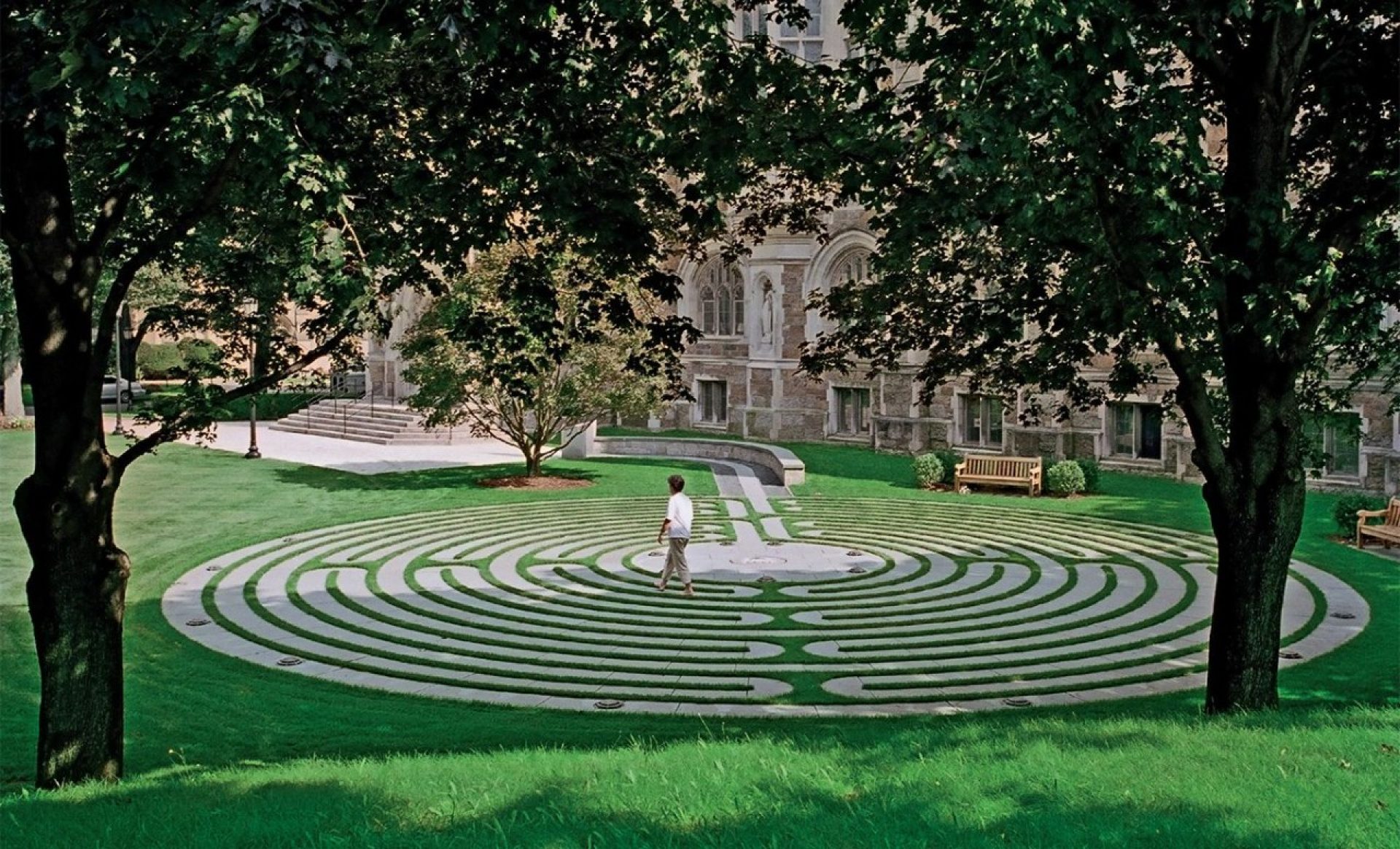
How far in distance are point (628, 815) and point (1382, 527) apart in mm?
20189

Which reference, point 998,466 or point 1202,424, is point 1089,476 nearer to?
point 998,466

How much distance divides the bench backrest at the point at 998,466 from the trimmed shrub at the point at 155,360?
43.4 m

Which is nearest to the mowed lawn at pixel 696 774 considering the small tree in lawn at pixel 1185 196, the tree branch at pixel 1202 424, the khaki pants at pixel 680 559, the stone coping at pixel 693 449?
the tree branch at pixel 1202 424

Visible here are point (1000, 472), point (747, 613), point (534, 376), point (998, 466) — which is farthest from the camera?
point (998, 466)

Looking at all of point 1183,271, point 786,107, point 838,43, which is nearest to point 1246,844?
point 1183,271

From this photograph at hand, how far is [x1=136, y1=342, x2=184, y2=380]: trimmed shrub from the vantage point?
202ft

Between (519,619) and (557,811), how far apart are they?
10.7 meters

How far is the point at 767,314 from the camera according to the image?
43.4 meters

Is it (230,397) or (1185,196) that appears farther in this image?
(230,397)

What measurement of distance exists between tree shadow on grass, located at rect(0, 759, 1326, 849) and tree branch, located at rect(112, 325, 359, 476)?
2938 mm

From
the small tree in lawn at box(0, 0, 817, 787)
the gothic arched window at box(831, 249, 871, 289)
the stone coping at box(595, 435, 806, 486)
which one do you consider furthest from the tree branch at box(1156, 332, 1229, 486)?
the gothic arched window at box(831, 249, 871, 289)

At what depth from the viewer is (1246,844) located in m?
5.62

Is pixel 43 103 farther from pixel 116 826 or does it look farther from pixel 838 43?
pixel 838 43

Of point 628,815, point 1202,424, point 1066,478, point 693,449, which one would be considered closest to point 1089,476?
point 1066,478
